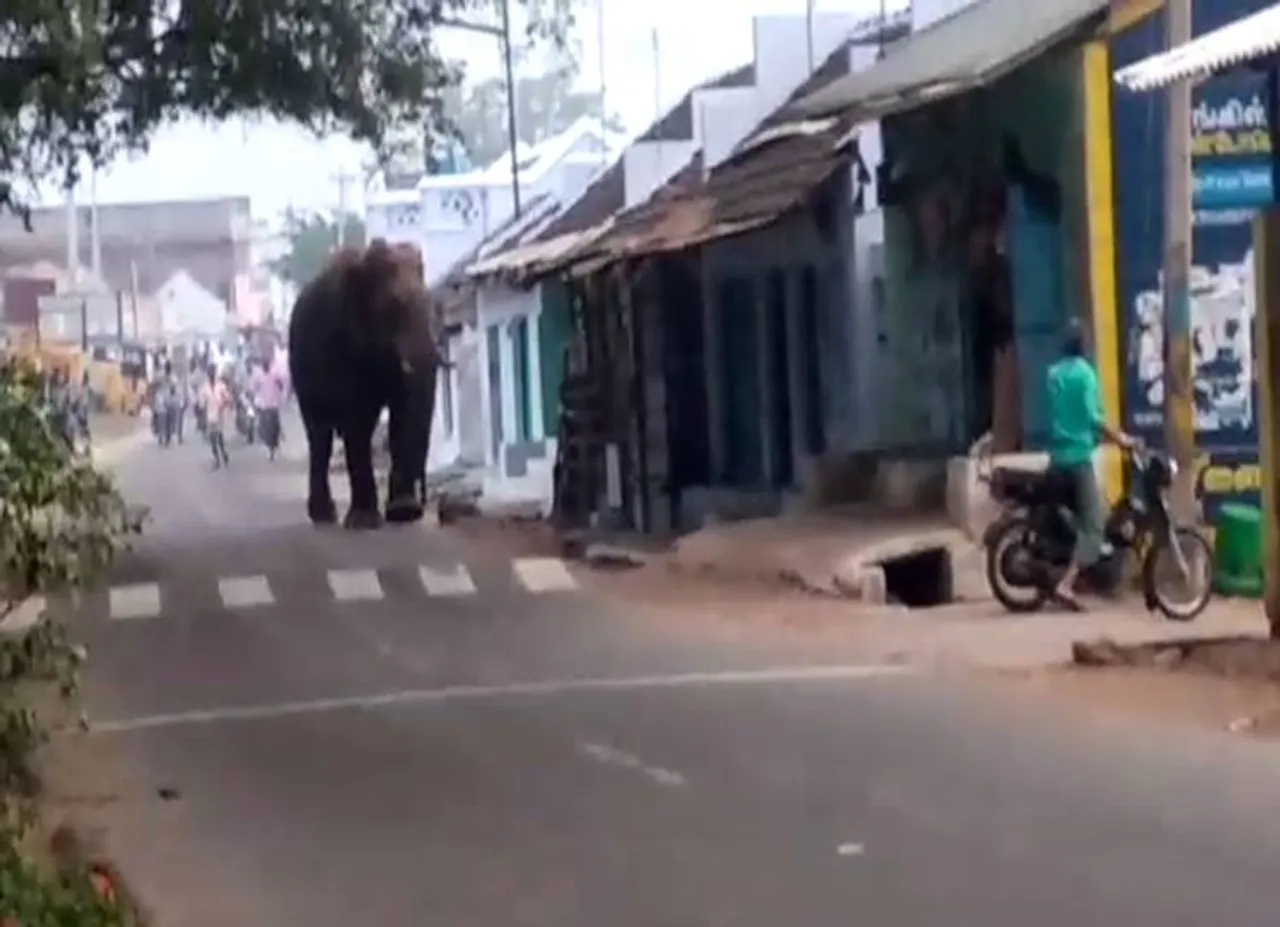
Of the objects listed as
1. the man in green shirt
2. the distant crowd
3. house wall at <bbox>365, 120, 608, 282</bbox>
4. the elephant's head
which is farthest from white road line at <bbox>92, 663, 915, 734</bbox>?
house wall at <bbox>365, 120, 608, 282</bbox>

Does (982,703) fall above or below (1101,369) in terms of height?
below

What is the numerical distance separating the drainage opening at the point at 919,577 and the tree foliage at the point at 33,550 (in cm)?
1179

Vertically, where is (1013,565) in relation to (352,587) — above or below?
above

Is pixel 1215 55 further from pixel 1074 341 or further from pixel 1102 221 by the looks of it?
pixel 1102 221

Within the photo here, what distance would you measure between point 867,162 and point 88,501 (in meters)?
→ 17.5

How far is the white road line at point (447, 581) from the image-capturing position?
2231 cm

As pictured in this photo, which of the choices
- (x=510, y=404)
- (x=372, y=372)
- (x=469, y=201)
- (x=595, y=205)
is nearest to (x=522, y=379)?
(x=510, y=404)

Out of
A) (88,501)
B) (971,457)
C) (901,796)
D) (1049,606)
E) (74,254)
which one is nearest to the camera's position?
(88,501)

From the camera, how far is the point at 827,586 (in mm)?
20641

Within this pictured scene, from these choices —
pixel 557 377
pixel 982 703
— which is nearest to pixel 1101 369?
pixel 982 703

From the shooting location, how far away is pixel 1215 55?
1502 cm

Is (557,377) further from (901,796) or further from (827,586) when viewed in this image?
(901,796)

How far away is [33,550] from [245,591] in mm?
14474

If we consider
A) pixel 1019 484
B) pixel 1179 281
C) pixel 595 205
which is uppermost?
pixel 595 205
